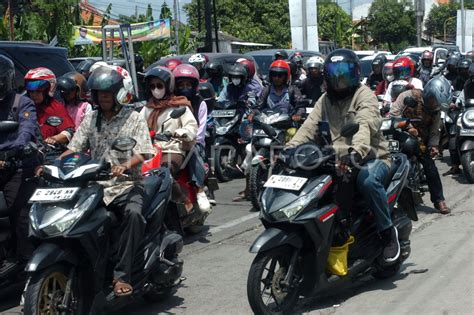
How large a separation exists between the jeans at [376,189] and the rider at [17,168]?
254 centimetres

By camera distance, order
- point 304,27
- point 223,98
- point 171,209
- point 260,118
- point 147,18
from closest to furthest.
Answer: point 171,209
point 260,118
point 223,98
point 304,27
point 147,18

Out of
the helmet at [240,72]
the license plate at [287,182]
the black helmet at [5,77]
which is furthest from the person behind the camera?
the helmet at [240,72]

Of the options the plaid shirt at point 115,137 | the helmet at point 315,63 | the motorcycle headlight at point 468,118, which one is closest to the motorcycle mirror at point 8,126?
the plaid shirt at point 115,137

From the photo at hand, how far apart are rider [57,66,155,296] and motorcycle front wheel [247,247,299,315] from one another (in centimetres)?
83

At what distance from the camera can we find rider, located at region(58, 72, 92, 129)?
8.24m

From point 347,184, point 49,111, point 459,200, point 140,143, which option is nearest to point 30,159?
point 140,143

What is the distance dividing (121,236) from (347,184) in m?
1.72

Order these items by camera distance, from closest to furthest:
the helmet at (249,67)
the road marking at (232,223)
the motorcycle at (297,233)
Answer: the motorcycle at (297,233) → the road marking at (232,223) → the helmet at (249,67)

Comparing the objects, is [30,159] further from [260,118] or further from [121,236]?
[260,118]

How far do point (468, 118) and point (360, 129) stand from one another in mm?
5683

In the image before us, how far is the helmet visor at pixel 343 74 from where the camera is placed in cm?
607

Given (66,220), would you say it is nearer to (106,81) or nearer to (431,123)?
(106,81)

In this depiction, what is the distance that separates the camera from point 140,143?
5773 millimetres

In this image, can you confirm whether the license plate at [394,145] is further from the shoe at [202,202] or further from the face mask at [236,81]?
the face mask at [236,81]
